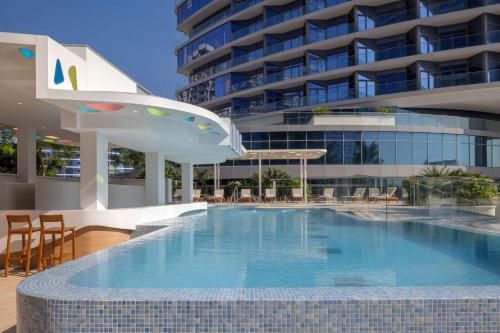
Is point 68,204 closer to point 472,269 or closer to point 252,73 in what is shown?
point 472,269

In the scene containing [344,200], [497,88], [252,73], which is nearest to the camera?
[344,200]

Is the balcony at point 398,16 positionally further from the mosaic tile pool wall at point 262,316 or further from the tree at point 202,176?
the mosaic tile pool wall at point 262,316

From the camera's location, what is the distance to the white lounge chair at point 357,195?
26.5m

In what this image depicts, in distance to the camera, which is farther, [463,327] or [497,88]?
[497,88]

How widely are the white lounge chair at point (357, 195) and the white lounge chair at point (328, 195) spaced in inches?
28.2

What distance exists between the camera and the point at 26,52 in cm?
701

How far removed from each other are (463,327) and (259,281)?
265 centimetres

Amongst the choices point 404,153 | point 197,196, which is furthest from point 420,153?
point 197,196

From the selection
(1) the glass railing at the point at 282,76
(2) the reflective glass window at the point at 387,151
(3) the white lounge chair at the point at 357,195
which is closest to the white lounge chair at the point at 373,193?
(3) the white lounge chair at the point at 357,195

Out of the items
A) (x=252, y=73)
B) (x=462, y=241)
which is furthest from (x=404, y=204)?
(x=252, y=73)

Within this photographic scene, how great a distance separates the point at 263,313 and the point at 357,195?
23546mm

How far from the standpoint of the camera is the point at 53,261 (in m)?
7.60

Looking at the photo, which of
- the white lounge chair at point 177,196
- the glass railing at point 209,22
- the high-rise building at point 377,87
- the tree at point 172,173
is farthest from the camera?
the glass railing at point 209,22

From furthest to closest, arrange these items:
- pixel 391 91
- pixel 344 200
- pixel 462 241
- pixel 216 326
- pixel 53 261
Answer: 1. pixel 391 91
2. pixel 344 200
3. pixel 462 241
4. pixel 53 261
5. pixel 216 326
